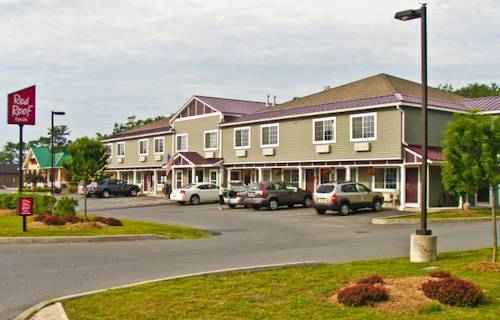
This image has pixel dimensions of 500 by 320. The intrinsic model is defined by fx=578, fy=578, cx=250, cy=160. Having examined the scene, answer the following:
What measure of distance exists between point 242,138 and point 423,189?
96.3ft

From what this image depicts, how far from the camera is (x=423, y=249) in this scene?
478 inches

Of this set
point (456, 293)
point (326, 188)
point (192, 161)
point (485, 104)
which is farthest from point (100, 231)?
point (485, 104)

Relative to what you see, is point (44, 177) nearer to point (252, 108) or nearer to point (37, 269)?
point (252, 108)

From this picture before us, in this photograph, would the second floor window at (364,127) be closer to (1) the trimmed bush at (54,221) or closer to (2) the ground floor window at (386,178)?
(2) the ground floor window at (386,178)

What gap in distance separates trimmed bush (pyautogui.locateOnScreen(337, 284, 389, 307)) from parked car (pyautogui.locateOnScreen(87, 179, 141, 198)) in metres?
44.4

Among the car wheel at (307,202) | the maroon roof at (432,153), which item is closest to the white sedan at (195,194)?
the car wheel at (307,202)

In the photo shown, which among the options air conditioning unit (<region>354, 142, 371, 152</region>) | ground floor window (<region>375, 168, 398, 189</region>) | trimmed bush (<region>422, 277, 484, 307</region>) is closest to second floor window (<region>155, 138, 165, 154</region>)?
air conditioning unit (<region>354, 142, 371, 152</region>)

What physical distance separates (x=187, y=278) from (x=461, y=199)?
903 inches

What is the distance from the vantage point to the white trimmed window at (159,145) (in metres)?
51.6

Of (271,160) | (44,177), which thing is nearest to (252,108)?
(271,160)

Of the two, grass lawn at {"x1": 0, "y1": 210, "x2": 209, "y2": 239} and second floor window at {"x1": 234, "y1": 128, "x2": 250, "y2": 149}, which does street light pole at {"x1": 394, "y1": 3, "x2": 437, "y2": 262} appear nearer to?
grass lawn at {"x1": 0, "y1": 210, "x2": 209, "y2": 239}

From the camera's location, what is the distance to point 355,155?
32656mm

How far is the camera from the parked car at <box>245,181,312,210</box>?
1247 inches

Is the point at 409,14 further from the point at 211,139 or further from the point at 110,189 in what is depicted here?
the point at 110,189
